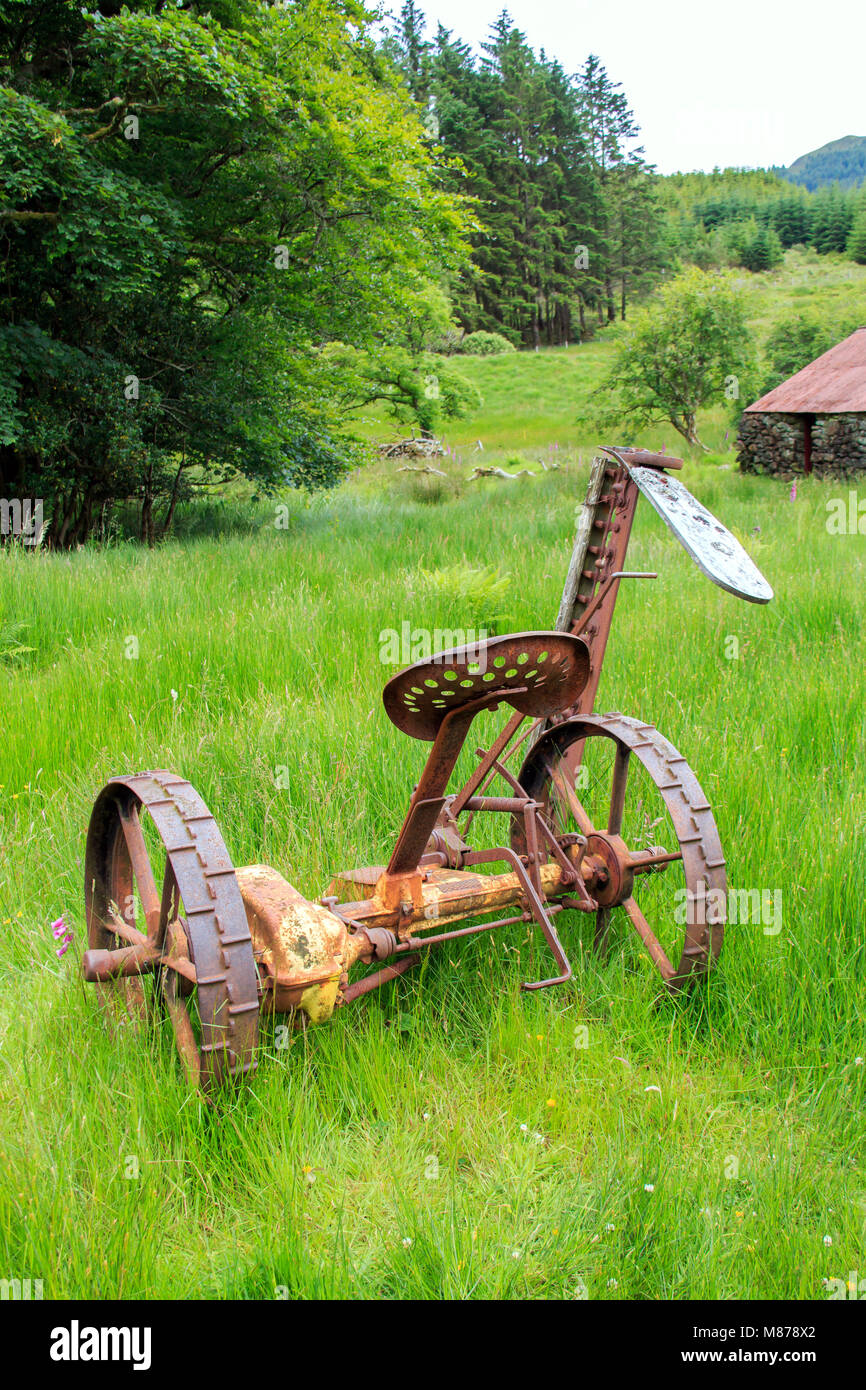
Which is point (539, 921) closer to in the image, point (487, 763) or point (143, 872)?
point (487, 763)

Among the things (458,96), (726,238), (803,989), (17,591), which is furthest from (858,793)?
(726,238)

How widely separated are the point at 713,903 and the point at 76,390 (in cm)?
1073

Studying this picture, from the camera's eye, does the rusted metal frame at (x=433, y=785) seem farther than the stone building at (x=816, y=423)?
No

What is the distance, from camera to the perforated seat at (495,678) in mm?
1999

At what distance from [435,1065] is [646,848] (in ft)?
3.51

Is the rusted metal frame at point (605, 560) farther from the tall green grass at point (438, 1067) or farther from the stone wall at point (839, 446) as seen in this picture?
the stone wall at point (839, 446)

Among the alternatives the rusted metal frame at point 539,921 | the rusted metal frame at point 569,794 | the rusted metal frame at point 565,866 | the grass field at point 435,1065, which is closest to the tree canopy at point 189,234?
the grass field at point 435,1065

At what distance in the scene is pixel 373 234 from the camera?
38.9 ft

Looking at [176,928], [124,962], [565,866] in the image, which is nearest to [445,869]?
[565,866]

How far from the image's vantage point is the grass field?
6.57 ft

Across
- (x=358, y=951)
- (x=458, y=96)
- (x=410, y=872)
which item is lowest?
(x=358, y=951)

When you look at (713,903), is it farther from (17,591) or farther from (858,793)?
(17,591)

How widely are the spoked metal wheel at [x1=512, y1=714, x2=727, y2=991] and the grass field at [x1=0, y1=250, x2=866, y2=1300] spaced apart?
0.14 meters

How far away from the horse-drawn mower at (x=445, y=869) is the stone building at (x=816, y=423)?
13713 millimetres
